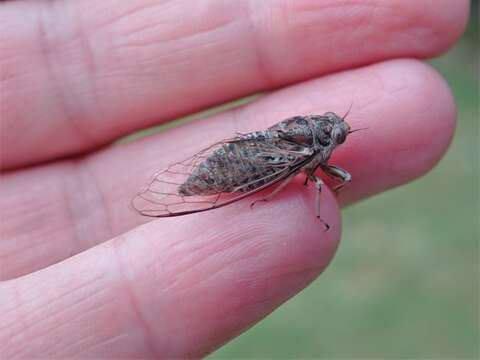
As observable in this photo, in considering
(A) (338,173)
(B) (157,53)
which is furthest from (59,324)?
(B) (157,53)

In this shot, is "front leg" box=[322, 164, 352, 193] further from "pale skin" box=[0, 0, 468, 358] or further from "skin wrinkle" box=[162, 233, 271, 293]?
"skin wrinkle" box=[162, 233, 271, 293]

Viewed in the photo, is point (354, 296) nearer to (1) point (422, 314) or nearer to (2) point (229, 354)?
(1) point (422, 314)

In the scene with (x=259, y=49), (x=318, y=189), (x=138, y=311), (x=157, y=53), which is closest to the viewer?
(x=138, y=311)

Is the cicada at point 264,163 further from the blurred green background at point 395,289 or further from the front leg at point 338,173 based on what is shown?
the blurred green background at point 395,289

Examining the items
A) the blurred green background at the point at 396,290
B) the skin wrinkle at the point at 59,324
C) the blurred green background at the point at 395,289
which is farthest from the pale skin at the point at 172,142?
the blurred green background at the point at 396,290

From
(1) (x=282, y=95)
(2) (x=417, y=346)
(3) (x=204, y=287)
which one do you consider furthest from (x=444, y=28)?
(2) (x=417, y=346)

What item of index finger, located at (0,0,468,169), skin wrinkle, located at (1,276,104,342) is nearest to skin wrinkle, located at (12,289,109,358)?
skin wrinkle, located at (1,276,104,342)

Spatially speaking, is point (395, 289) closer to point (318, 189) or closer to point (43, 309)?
point (318, 189)

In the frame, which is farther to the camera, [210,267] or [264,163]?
[264,163]

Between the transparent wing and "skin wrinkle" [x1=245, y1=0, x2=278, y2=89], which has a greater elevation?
"skin wrinkle" [x1=245, y1=0, x2=278, y2=89]
